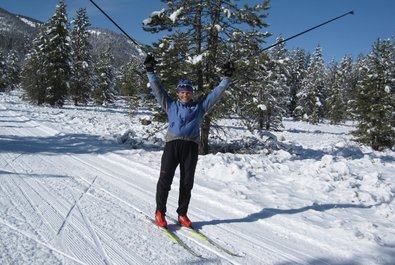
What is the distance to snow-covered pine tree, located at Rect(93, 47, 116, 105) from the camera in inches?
2028

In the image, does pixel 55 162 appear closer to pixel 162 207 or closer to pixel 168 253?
pixel 162 207

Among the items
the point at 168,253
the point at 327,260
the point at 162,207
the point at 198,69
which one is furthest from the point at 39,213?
the point at 198,69

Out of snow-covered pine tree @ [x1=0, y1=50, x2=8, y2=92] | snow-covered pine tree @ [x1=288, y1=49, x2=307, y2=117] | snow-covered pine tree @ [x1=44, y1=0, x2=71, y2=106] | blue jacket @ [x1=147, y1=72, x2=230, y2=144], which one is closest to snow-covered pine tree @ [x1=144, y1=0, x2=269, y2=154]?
blue jacket @ [x1=147, y1=72, x2=230, y2=144]

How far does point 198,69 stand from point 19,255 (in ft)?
28.1

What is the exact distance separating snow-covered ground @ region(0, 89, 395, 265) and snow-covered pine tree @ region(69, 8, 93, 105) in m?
35.3

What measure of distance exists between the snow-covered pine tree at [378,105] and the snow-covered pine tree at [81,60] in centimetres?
3162

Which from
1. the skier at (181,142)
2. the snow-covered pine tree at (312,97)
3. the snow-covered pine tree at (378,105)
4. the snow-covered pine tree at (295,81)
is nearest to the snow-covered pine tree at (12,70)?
Answer: the snow-covered pine tree at (295,81)

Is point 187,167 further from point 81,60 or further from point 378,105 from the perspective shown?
point 81,60

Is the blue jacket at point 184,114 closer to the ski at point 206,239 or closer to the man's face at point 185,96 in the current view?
the man's face at point 185,96

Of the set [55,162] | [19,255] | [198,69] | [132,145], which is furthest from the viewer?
[132,145]

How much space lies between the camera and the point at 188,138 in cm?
521

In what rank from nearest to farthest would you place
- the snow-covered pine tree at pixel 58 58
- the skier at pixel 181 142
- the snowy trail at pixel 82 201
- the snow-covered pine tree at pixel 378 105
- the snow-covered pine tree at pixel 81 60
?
→ the snowy trail at pixel 82 201
the skier at pixel 181 142
the snow-covered pine tree at pixel 378 105
the snow-covered pine tree at pixel 58 58
the snow-covered pine tree at pixel 81 60

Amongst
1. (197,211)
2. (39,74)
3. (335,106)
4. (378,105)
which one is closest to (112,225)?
(197,211)

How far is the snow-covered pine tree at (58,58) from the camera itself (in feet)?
125
